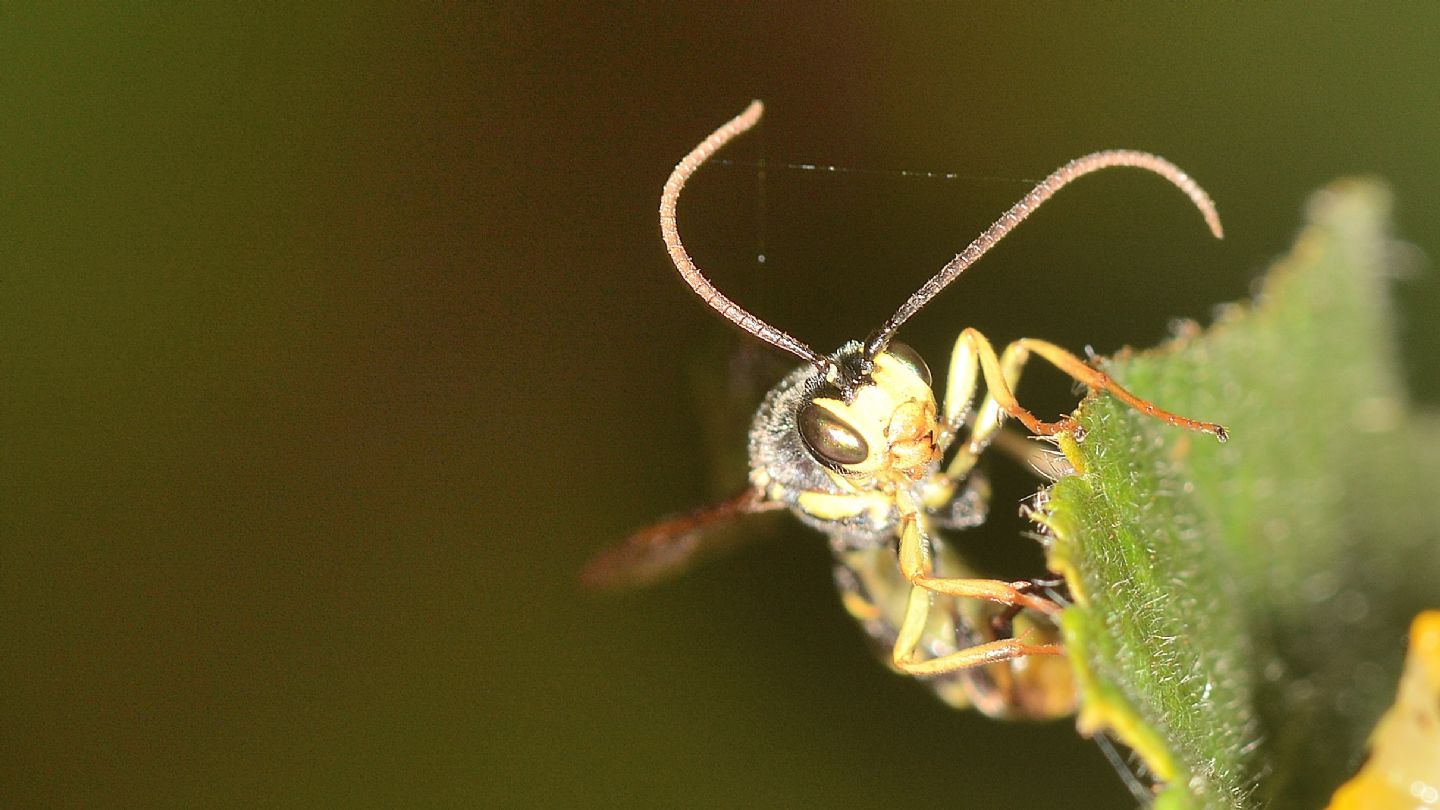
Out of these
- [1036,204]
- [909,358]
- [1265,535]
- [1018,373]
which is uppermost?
[1036,204]

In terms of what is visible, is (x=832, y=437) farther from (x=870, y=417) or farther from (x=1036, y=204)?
(x=1036, y=204)

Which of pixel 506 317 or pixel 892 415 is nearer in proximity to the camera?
pixel 892 415

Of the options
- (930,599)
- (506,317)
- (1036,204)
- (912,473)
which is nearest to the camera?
(1036,204)

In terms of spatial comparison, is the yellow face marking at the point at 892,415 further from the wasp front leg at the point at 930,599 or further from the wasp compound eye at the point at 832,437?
the wasp front leg at the point at 930,599

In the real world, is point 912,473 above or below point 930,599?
above

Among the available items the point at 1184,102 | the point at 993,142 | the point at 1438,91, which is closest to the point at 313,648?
the point at 993,142

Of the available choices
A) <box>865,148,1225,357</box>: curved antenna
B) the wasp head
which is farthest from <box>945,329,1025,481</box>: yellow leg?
<box>865,148,1225,357</box>: curved antenna

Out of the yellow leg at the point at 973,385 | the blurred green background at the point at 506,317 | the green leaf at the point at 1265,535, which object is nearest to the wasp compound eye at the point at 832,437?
the yellow leg at the point at 973,385

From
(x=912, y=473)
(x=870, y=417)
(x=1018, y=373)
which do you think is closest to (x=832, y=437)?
(x=870, y=417)
